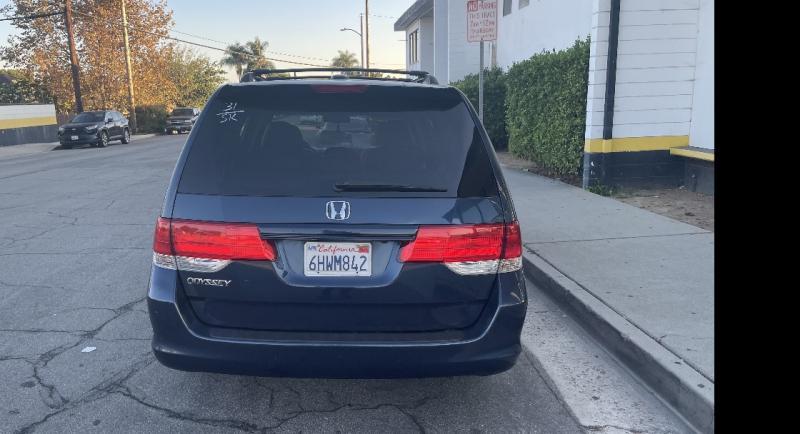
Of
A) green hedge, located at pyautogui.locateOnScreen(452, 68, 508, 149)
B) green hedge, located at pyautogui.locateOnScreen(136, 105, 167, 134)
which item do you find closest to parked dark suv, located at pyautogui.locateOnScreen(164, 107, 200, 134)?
green hedge, located at pyautogui.locateOnScreen(136, 105, 167, 134)

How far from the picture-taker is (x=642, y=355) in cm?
373

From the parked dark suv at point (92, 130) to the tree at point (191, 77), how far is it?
24400 mm

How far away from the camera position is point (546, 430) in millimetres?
3141

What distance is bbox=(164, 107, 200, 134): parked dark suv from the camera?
130 ft

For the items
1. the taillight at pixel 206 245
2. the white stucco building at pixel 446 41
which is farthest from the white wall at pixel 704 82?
the white stucco building at pixel 446 41

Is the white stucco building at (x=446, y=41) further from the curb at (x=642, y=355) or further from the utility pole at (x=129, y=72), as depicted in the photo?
the curb at (x=642, y=355)

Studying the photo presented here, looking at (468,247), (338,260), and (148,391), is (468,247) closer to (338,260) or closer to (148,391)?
(338,260)

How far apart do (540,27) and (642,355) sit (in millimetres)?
→ 13683

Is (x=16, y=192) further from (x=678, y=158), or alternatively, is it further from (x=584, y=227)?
(x=678, y=158)

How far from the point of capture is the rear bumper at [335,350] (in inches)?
110
